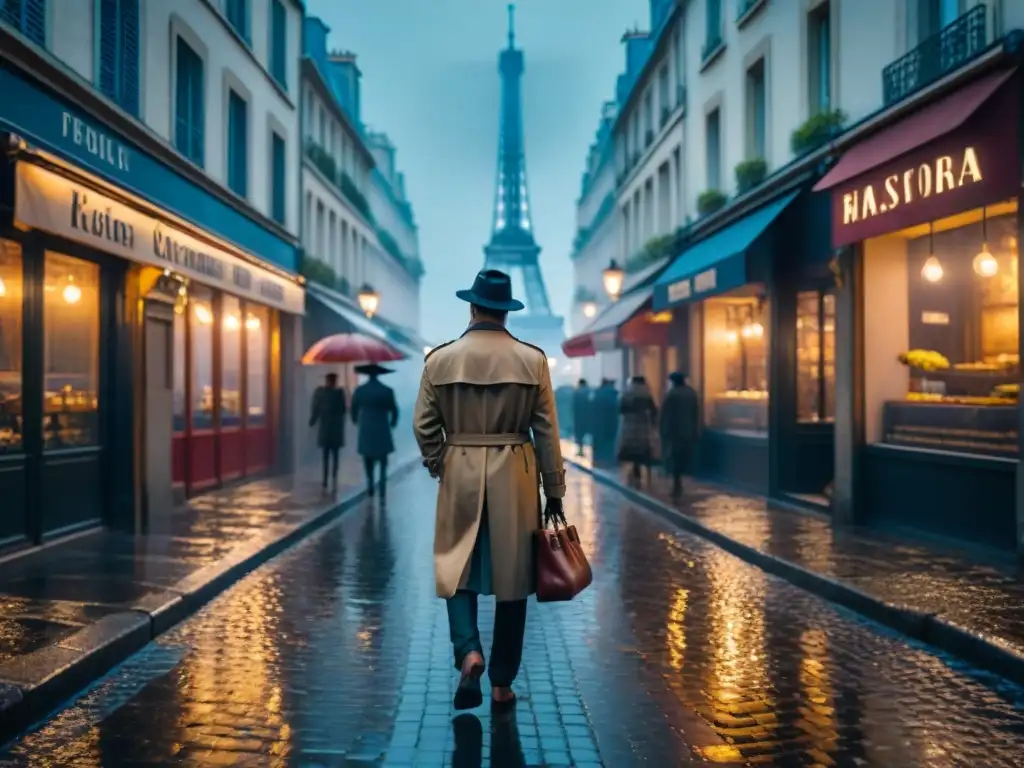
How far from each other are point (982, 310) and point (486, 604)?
6205 mm

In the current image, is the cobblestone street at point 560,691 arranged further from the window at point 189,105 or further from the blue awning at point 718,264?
the window at point 189,105

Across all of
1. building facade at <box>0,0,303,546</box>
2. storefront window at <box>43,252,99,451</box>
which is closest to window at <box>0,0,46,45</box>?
building facade at <box>0,0,303,546</box>

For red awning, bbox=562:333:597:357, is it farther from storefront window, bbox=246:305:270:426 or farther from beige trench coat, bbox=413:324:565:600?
beige trench coat, bbox=413:324:565:600

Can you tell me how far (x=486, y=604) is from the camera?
7547mm

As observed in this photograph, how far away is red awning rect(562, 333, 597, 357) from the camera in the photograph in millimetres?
21797

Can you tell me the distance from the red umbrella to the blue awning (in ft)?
13.8

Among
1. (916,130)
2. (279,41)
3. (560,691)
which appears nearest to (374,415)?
(916,130)

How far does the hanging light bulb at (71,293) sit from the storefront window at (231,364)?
5.57m

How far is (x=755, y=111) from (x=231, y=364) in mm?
8367

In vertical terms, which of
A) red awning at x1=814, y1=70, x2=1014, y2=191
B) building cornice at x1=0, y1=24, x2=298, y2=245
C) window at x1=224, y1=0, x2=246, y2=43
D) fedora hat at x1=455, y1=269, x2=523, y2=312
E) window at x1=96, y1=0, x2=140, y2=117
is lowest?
fedora hat at x1=455, y1=269, x2=523, y2=312

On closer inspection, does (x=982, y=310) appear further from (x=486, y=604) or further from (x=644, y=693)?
(x=644, y=693)

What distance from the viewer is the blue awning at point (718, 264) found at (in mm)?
12805

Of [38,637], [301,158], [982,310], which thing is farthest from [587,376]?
[38,637]

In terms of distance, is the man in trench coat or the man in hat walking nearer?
the man in trench coat
